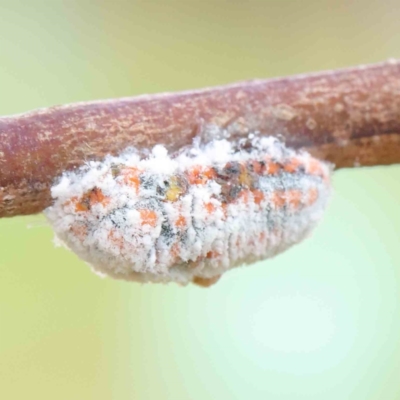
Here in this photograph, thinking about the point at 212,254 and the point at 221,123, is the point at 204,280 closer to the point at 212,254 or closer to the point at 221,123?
the point at 212,254

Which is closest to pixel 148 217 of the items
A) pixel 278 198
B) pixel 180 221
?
pixel 180 221

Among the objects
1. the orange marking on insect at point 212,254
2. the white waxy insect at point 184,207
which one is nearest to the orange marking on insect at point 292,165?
the white waxy insect at point 184,207

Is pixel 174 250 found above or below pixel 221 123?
below

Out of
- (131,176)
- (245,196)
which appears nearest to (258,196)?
(245,196)

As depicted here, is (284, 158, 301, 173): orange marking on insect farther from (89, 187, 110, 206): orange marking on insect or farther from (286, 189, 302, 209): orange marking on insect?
(89, 187, 110, 206): orange marking on insect

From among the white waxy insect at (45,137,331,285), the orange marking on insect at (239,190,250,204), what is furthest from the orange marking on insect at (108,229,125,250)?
the orange marking on insect at (239,190,250,204)

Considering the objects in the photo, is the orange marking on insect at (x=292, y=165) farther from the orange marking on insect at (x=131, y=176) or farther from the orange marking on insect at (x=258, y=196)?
the orange marking on insect at (x=131, y=176)
